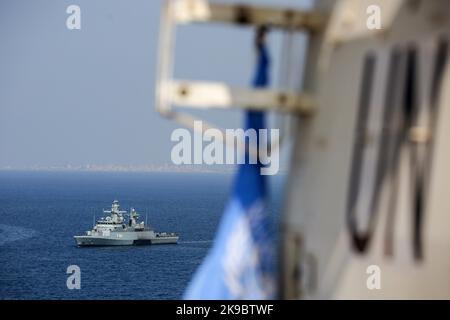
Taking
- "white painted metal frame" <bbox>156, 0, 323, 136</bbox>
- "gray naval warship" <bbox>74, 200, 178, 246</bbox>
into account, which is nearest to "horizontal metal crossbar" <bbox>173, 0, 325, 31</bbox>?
"white painted metal frame" <bbox>156, 0, 323, 136</bbox>

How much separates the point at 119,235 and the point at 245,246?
125 meters

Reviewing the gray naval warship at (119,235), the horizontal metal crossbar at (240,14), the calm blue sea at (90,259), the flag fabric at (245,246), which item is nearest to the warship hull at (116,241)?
the gray naval warship at (119,235)

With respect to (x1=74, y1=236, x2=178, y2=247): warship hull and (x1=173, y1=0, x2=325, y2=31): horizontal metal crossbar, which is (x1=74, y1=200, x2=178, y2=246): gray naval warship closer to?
(x1=74, y1=236, x2=178, y2=247): warship hull

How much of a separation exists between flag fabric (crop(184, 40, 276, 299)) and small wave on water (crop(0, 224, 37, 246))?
133610mm

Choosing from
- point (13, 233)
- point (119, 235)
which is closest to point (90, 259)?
point (119, 235)

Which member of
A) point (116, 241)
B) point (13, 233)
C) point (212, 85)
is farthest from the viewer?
point (13, 233)

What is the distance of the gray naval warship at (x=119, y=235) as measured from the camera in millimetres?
128250

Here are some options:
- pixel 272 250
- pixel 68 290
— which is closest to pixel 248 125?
pixel 272 250

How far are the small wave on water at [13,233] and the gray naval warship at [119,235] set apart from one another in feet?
38.4

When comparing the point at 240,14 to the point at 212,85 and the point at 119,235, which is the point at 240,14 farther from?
the point at 119,235

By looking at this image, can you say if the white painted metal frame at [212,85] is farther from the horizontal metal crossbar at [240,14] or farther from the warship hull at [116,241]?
the warship hull at [116,241]

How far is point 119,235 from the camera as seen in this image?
129 metres

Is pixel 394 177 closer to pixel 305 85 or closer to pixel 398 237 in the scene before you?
pixel 398 237

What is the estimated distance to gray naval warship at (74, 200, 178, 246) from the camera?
128250mm
